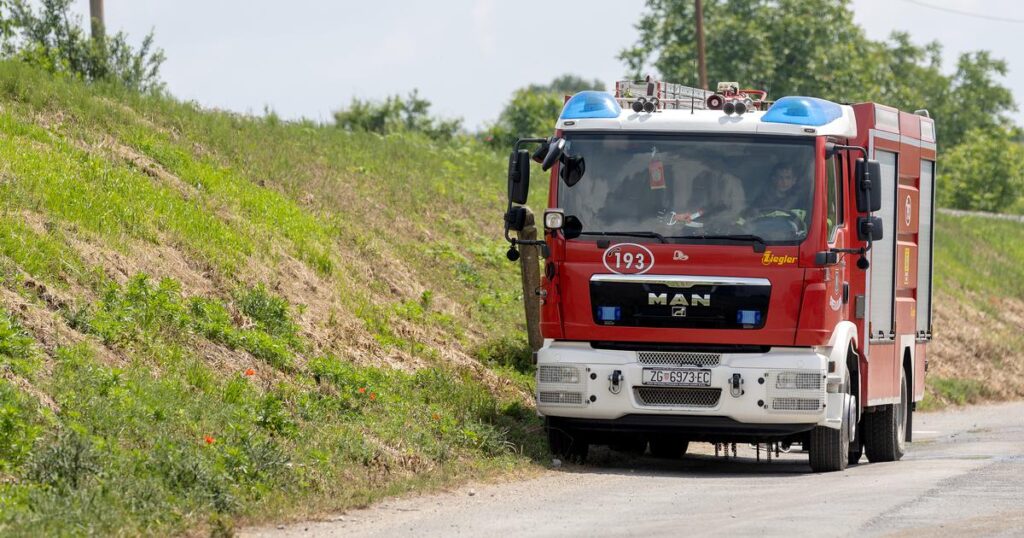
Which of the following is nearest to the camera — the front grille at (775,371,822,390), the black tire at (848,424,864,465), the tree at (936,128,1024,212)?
the front grille at (775,371,822,390)

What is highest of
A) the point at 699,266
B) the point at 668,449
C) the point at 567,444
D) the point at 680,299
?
the point at 699,266

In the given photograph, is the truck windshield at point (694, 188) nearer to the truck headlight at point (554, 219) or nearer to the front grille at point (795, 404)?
the truck headlight at point (554, 219)

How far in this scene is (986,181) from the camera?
7256 cm

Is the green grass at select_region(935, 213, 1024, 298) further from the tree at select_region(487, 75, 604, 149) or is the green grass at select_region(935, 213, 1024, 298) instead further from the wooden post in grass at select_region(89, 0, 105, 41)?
the wooden post in grass at select_region(89, 0, 105, 41)

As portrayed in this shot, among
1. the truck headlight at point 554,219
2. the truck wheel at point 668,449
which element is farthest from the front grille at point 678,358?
the truck wheel at point 668,449

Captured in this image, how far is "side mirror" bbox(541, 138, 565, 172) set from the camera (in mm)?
14094

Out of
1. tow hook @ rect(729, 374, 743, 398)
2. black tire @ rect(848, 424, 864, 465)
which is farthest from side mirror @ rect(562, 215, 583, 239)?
black tire @ rect(848, 424, 864, 465)

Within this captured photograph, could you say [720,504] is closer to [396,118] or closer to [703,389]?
[703,389]

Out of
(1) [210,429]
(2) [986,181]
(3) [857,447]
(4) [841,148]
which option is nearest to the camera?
(1) [210,429]

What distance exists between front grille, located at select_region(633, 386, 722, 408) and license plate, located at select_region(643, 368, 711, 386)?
2.2 inches

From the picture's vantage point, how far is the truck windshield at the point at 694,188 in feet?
45.8

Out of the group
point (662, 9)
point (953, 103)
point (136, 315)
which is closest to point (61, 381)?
point (136, 315)

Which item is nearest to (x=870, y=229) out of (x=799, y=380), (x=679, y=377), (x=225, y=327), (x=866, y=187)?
(x=866, y=187)

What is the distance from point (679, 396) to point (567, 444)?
1571mm
